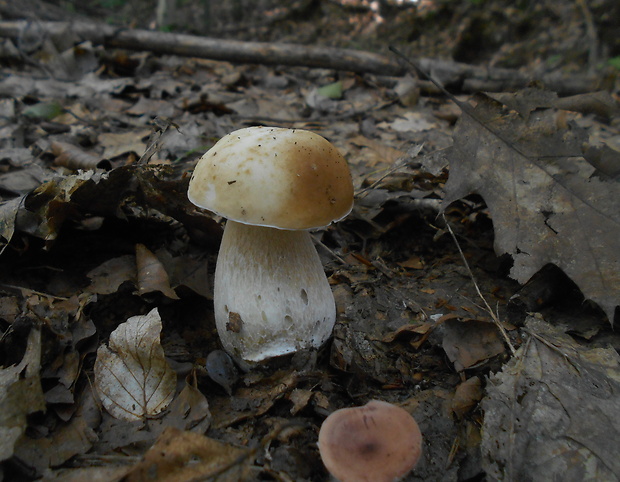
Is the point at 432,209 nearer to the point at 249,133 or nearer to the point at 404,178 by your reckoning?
the point at 404,178

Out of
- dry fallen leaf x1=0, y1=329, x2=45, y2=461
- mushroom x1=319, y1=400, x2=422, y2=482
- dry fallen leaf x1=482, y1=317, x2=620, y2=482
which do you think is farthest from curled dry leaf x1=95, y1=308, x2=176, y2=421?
dry fallen leaf x1=482, y1=317, x2=620, y2=482

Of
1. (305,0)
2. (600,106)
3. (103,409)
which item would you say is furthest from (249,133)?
(305,0)

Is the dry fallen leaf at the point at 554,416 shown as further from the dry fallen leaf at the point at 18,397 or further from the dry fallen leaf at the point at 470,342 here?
the dry fallen leaf at the point at 18,397

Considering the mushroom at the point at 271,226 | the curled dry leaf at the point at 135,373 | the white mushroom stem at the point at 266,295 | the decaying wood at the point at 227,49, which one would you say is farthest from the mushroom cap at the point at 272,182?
the decaying wood at the point at 227,49

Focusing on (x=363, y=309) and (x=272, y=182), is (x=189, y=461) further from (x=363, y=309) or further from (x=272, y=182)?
(x=363, y=309)

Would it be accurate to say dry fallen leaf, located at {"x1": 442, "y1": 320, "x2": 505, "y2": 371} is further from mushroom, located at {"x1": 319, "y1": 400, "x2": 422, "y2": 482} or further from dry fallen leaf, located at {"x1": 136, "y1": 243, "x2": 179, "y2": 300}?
dry fallen leaf, located at {"x1": 136, "y1": 243, "x2": 179, "y2": 300}

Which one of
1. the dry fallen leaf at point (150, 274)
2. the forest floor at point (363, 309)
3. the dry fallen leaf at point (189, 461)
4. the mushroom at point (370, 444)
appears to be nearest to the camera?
the mushroom at point (370, 444)
